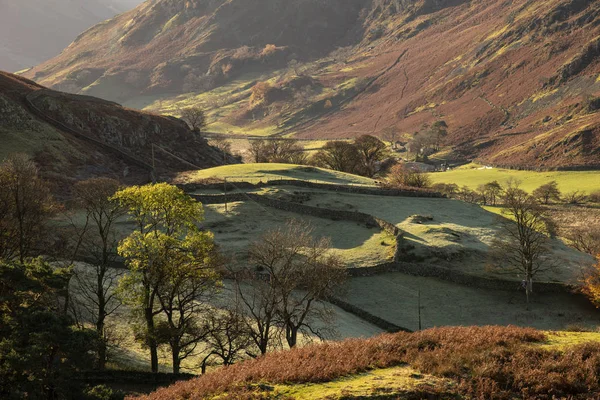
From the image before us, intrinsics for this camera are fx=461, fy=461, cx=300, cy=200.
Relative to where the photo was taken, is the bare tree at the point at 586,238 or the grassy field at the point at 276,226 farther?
the bare tree at the point at 586,238

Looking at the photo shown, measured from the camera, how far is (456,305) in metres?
48.7

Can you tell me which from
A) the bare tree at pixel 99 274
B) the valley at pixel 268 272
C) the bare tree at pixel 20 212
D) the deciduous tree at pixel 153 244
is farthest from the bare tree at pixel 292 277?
the bare tree at pixel 20 212

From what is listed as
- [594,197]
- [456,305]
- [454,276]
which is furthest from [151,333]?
[594,197]

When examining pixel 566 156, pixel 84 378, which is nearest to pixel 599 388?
pixel 84 378

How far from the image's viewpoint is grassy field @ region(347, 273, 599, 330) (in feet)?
150

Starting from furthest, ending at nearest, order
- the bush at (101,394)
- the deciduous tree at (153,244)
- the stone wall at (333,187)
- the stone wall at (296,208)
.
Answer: the stone wall at (333,187) < the stone wall at (296,208) < the deciduous tree at (153,244) < the bush at (101,394)

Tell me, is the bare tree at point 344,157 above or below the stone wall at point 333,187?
above

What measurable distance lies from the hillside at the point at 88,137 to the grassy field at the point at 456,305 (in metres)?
48.3

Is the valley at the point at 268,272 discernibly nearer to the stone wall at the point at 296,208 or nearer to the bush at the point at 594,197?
the stone wall at the point at 296,208

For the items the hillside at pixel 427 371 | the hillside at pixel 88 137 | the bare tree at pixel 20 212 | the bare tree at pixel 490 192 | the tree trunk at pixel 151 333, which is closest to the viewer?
the hillside at pixel 427 371

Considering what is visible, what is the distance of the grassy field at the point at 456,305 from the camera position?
4584 cm

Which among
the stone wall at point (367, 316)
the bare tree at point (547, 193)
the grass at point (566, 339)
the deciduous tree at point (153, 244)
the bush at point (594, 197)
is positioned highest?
the bare tree at point (547, 193)

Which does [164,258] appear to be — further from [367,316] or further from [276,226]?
[276,226]

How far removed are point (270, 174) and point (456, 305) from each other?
44852mm
